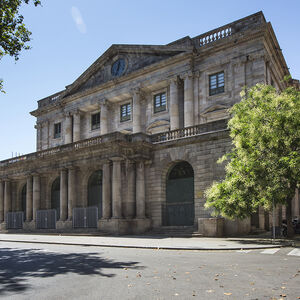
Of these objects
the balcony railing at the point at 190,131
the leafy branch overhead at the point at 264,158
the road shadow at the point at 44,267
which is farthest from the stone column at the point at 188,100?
the road shadow at the point at 44,267

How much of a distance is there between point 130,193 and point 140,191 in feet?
2.64

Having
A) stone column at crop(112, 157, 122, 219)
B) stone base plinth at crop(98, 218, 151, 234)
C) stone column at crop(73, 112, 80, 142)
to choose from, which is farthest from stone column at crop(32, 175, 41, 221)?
stone column at crop(112, 157, 122, 219)

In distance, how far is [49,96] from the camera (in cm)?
4606

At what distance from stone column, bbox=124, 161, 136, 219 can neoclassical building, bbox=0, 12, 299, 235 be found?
0.08m

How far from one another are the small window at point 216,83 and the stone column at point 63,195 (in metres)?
15.2

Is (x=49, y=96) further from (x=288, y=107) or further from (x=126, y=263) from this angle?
(x=126, y=263)

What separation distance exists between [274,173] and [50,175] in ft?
78.4

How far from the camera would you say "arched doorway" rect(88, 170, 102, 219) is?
32125 millimetres

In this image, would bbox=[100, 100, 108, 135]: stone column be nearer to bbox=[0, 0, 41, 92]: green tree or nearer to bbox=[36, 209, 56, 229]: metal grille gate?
bbox=[36, 209, 56, 229]: metal grille gate

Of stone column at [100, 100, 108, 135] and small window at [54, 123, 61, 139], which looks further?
small window at [54, 123, 61, 139]

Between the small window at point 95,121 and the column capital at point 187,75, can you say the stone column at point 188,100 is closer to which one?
the column capital at point 187,75

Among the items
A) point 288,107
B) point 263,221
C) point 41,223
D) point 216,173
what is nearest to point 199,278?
point 288,107

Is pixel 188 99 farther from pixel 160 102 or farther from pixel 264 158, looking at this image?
pixel 264 158

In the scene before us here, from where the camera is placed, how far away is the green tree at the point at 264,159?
18.0 meters
